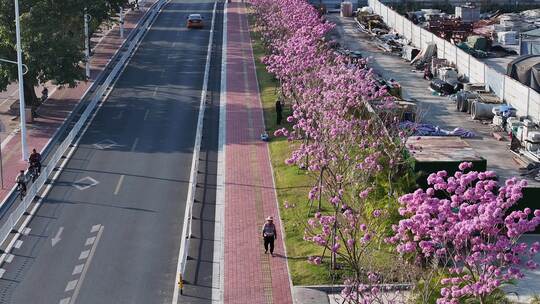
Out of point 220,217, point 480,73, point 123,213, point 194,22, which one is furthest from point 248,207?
point 194,22

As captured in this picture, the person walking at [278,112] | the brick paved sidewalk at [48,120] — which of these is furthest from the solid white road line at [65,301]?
the person walking at [278,112]

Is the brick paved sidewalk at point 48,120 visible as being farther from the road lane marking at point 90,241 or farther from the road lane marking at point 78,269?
the road lane marking at point 78,269

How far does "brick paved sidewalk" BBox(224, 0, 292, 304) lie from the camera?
3119cm

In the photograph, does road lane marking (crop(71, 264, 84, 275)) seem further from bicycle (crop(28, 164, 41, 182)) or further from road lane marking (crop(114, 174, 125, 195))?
bicycle (crop(28, 164, 41, 182))

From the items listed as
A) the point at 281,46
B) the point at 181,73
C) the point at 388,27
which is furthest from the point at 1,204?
the point at 388,27

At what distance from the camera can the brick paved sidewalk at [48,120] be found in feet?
147

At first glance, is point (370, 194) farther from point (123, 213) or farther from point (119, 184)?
point (119, 184)

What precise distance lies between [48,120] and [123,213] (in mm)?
17646

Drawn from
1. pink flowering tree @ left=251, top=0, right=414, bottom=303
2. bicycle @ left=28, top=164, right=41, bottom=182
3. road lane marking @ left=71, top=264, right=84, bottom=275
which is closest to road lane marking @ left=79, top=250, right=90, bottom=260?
road lane marking @ left=71, top=264, right=84, bottom=275

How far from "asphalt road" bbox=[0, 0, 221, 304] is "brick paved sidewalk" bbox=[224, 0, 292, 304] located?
92 cm

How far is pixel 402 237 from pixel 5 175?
26.0 metres

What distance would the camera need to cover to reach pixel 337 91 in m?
39.1

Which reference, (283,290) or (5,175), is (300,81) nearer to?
(5,175)

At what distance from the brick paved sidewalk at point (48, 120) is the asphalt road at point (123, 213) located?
7.12 feet
